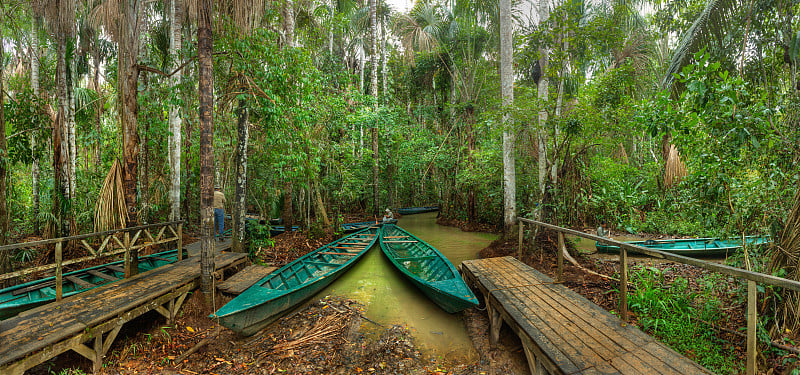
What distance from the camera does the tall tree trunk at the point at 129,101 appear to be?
4.92 meters

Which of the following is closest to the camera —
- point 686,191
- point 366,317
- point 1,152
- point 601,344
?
point 601,344

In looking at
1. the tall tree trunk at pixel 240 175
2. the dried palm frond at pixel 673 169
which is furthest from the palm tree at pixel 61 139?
the dried palm frond at pixel 673 169

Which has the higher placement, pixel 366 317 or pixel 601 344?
pixel 601 344

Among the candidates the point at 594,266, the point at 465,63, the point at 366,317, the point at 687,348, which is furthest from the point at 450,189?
the point at 687,348

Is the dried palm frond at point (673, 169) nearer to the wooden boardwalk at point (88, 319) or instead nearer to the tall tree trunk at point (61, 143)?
the wooden boardwalk at point (88, 319)

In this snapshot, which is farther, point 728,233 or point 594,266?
point 594,266

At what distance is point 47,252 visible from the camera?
260 inches

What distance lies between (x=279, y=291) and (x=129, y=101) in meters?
3.82

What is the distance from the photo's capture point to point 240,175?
6.79m

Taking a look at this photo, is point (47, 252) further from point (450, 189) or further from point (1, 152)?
point (450, 189)

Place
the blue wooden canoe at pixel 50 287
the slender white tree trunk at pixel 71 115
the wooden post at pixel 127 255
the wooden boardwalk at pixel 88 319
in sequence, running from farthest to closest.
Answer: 1. the slender white tree trunk at pixel 71 115
2. the wooden post at pixel 127 255
3. the blue wooden canoe at pixel 50 287
4. the wooden boardwalk at pixel 88 319

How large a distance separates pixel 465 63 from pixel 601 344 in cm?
1372

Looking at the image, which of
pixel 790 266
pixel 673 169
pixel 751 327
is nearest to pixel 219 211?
pixel 751 327

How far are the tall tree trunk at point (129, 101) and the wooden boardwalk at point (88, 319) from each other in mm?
954
